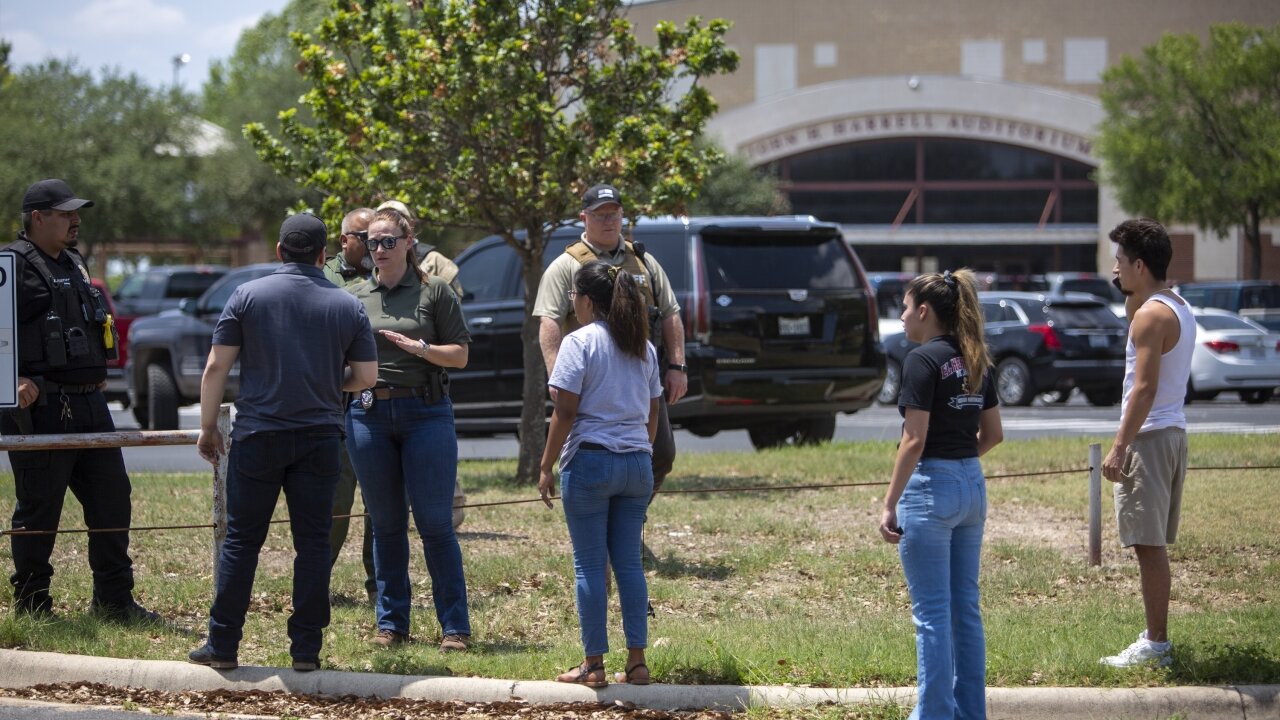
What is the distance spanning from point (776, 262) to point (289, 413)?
7296mm

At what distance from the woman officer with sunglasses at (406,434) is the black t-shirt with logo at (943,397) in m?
2.26

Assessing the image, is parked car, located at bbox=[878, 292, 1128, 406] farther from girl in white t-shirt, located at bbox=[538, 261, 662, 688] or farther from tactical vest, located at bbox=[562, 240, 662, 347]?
girl in white t-shirt, located at bbox=[538, 261, 662, 688]

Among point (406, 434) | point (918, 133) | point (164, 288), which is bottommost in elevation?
point (406, 434)

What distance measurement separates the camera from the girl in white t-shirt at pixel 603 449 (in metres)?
5.75

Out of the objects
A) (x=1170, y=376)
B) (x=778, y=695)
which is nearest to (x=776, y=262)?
(x=1170, y=376)

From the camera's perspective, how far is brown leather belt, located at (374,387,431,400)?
652cm

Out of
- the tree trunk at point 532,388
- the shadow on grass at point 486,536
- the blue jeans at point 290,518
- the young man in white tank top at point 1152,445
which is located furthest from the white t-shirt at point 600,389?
the tree trunk at point 532,388

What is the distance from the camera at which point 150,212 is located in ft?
129

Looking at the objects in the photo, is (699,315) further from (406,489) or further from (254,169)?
(254,169)

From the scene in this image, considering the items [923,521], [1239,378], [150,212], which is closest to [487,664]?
[923,521]

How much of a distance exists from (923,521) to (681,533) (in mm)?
4531

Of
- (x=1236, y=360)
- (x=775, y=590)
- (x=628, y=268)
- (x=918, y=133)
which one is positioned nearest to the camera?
(x=628, y=268)

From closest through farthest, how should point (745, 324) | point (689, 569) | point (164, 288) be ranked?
point (689, 569)
point (745, 324)
point (164, 288)

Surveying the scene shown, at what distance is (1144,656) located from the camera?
20.0 ft
